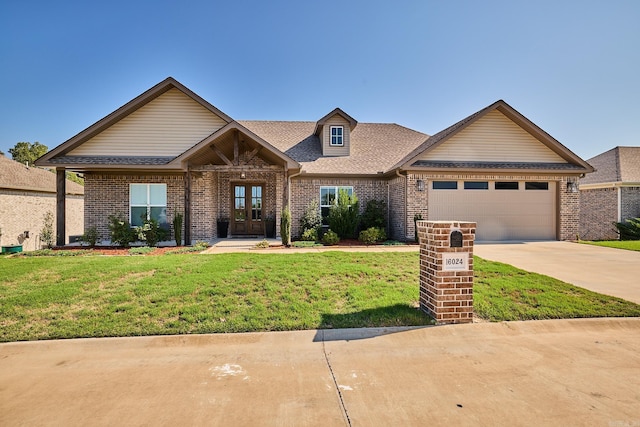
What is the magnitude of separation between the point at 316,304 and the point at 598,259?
29.4ft

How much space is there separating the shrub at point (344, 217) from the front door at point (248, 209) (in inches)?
142

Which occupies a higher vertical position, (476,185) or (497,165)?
(497,165)

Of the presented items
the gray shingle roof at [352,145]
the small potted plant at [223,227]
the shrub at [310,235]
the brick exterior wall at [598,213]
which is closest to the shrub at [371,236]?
the shrub at [310,235]

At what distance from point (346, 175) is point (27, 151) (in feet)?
185

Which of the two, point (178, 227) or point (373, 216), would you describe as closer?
point (178, 227)

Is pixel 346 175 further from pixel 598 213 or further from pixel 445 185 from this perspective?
pixel 598 213

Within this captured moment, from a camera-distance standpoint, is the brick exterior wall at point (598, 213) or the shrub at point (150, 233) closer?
the shrub at point (150, 233)

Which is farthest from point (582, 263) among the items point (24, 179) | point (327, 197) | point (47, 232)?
point (24, 179)

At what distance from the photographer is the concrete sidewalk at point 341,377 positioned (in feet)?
10.2

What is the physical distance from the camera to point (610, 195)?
18.5m

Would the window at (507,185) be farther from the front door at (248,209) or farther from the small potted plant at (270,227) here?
the front door at (248,209)

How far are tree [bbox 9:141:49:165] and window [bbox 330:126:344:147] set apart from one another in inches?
2031

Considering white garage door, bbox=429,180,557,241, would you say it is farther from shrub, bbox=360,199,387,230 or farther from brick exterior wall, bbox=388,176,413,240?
shrub, bbox=360,199,387,230

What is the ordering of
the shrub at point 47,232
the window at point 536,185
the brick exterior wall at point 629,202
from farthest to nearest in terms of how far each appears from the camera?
the brick exterior wall at point 629,202, the shrub at point 47,232, the window at point 536,185
